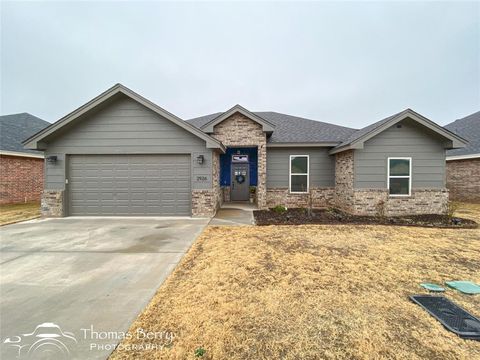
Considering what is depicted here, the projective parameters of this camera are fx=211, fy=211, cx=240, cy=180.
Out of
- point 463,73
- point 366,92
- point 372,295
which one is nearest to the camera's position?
point 372,295

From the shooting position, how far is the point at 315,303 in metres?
2.74

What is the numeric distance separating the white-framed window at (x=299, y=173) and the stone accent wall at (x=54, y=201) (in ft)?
31.9

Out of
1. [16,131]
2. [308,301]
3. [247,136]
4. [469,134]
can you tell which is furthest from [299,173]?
[16,131]

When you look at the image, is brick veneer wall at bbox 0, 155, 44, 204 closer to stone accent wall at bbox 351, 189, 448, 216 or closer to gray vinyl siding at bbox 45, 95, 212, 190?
gray vinyl siding at bbox 45, 95, 212, 190

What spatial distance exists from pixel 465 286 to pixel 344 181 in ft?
21.1

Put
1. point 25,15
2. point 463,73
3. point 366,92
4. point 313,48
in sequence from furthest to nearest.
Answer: point 366,92
point 463,73
point 313,48
point 25,15

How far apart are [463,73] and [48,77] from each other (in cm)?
4785

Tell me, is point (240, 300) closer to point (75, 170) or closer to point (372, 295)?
point (372, 295)

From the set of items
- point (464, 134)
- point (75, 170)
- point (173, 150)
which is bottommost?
point (75, 170)

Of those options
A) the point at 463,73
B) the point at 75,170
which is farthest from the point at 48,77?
the point at 463,73

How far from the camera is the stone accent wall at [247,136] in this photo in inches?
384

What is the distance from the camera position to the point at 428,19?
17719 mm

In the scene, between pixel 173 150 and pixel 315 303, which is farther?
pixel 173 150

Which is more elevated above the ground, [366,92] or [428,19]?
[428,19]
